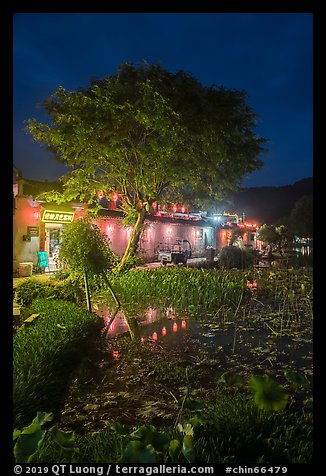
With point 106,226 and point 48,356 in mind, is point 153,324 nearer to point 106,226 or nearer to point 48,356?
point 48,356

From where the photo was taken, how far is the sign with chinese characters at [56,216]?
17.5 m

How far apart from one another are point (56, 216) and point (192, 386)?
580 inches

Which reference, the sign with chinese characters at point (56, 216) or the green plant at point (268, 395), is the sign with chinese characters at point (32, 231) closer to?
the sign with chinese characters at point (56, 216)

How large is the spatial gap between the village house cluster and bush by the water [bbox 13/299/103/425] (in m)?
3.07

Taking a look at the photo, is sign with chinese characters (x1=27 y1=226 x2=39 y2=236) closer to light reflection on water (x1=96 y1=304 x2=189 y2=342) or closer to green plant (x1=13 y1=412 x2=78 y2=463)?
light reflection on water (x1=96 y1=304 x2=189 y2=342)

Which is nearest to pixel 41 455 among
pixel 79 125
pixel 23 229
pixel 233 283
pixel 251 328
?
pixel 251 328

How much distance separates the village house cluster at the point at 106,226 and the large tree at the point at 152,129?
1.50m

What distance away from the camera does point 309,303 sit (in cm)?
1112

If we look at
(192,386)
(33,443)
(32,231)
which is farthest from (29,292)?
(33,443)

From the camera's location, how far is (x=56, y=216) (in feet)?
59.0

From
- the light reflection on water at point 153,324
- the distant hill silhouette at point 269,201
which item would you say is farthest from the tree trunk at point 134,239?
the distant hill silhouette at point 269,201
